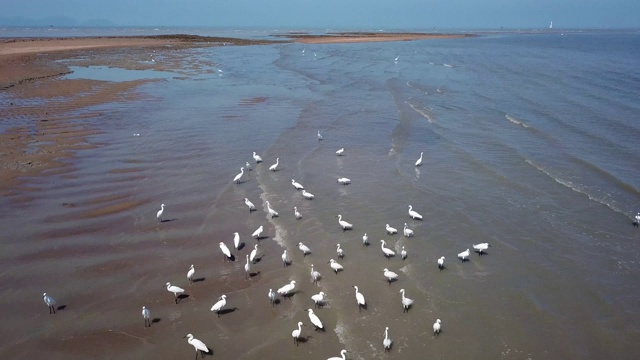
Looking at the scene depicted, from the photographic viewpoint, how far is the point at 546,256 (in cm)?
1291

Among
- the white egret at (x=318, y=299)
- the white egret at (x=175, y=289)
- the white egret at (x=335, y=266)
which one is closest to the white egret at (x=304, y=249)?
the white egret at (x=335, y=266)

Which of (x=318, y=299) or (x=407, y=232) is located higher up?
(x=407, y=232)

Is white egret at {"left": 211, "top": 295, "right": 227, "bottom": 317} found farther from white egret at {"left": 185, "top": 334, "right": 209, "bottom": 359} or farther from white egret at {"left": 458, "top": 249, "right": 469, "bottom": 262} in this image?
white egret at {"left": 458, "top": 249, "right": 469, "bottom": 262}

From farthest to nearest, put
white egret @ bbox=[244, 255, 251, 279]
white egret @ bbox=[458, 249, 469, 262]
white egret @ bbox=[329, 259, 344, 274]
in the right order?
1. white egret @ bbox=[458, 249, 469, 262]
2. white egret @ bbox=[329, 259, 344, 274]
3. white egret @ bbox=[244, 255, 251, 279]

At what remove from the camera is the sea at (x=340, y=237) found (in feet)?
32.2

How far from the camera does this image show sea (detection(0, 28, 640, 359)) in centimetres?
980

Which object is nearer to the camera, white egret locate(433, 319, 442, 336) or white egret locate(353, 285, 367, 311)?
white egret locate(433, 319, 442, 336)

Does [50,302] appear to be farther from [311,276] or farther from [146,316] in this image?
[311,276]

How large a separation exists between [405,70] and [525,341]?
1710 inches

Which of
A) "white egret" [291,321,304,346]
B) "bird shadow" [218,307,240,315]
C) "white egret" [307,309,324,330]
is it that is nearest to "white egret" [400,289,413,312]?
"white egret" [307,309,324,330]

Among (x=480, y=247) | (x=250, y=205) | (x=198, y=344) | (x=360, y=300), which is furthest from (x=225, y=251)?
(x=480, y=247)

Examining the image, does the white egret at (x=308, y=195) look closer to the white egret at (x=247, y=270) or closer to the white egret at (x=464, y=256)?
the white egret at (x=247, y=270)

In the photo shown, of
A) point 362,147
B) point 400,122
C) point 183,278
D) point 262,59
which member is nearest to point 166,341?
point 183,278

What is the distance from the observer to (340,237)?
45.5 feet
